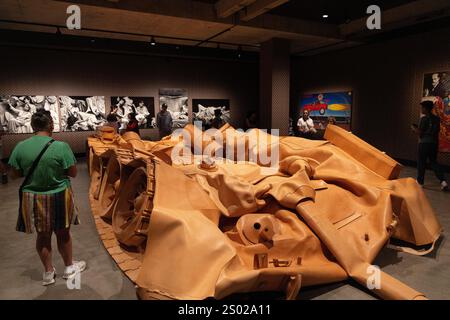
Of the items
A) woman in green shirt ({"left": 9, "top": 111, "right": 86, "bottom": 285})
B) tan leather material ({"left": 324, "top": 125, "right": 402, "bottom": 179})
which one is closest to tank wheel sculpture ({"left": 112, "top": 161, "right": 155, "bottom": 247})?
woman in green shirt ({"left": 9, "top": 111, "right": 86, "bottom": 285})

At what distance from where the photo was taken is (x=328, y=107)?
1021 centimetres

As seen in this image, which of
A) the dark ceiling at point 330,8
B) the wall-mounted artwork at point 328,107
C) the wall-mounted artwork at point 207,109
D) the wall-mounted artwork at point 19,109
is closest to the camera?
the dark ceiling at point 330,8

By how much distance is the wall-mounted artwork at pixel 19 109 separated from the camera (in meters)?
8.34

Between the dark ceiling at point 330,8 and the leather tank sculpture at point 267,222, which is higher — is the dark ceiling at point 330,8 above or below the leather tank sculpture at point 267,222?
above

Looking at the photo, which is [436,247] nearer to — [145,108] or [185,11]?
[185,11]

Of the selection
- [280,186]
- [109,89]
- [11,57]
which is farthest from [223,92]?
[280,186]

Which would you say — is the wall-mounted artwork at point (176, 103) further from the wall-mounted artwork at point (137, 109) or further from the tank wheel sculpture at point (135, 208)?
the tank wheel sculpture at point (135, 208)

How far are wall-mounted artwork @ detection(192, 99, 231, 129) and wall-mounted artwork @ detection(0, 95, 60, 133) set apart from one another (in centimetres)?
426

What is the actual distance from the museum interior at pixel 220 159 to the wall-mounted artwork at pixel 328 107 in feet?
0.17

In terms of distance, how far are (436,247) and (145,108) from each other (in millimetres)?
8713

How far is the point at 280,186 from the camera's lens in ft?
8.80

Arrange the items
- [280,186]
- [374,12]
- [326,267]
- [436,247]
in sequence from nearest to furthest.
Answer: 1. [326,267]
2. [280,186]
3. [436,247]
4. [374,12]

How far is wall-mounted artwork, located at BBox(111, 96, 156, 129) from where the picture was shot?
31.6 ft

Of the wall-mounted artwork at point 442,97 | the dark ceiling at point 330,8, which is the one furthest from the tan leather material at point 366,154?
the wall-mounted artwork at point 442,97
